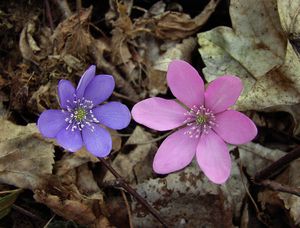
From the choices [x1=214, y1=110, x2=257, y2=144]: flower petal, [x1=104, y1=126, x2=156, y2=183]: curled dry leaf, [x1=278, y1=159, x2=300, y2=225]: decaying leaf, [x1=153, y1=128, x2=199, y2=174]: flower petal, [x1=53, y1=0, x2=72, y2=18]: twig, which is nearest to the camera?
[x1=214, y1=110, x2=257, y2=144]: flower petal

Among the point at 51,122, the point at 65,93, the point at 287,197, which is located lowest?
the point at 287,197

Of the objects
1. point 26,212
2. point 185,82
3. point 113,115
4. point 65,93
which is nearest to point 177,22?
point 185,82

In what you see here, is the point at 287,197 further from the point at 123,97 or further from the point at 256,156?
the point at 123,97

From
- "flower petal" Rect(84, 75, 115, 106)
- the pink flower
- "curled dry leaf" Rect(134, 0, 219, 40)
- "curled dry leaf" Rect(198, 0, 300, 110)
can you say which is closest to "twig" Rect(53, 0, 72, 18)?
"curled dry leaf" Rect(134, 0, 219, 40)

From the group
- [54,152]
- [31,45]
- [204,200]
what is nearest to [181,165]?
[204,200]

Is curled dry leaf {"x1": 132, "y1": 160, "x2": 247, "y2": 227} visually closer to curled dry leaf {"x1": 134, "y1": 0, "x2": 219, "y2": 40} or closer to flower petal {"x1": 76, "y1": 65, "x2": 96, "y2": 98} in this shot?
flower petal {"x1": 76, "y1": 65, "x2": 96, "y2": 98}

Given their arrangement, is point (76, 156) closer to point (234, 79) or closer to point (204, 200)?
point (204, 200)
